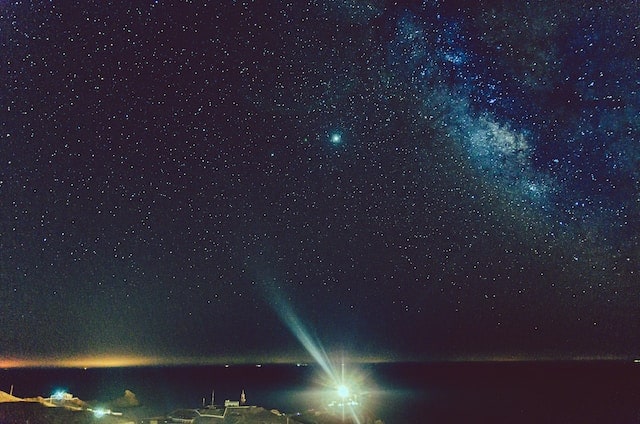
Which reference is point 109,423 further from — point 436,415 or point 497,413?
point 497,413

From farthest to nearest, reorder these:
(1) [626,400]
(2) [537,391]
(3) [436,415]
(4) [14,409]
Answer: (2) [537,391] < (1) [626,400] < (3) [436,415] < (4) [14,409]

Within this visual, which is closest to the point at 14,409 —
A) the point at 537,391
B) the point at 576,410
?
the point at 576,410

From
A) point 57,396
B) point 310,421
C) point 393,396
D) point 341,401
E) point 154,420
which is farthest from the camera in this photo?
point 393,396

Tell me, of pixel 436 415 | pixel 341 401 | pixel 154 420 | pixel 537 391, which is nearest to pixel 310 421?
pixel 154 420

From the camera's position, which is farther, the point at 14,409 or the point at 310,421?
the point at 310,421

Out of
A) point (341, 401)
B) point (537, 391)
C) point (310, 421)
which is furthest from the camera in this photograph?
point (537, 391)

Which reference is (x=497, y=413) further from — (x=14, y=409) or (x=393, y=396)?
(x=14, y=409)

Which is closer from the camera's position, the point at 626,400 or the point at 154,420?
the point at 154,420

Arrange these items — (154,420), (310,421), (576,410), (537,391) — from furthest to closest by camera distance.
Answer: (537,391) → (576,410) → (310,421) → (154,420)
